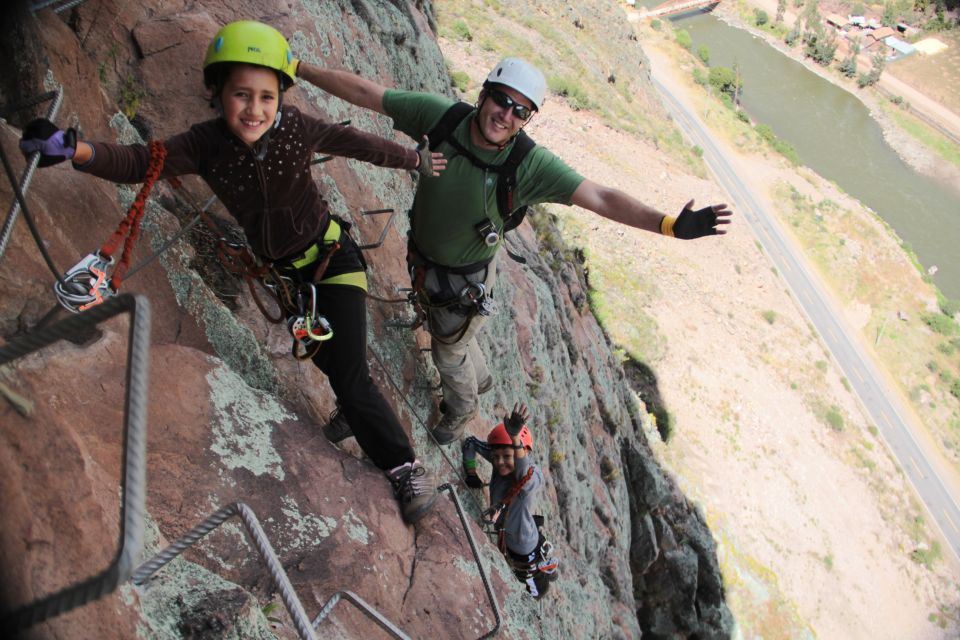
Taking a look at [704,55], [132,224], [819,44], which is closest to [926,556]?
[132,224]

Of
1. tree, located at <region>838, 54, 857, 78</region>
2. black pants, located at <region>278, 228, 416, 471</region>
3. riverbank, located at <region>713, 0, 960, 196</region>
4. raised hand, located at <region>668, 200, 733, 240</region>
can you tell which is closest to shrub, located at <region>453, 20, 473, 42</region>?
black pants, located at <region>278, 228, 416, 471</region>

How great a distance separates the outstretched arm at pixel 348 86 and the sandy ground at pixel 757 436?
716 inches

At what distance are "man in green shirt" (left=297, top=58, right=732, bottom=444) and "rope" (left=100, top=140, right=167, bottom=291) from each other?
157 cm

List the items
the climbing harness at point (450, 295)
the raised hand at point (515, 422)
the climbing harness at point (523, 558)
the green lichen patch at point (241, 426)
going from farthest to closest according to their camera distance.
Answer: the climbing harness at point (523, 558), the raised hand at point (515, 422), the climbing harness at point (450, 295), the green lichen patch at point (241, 426)

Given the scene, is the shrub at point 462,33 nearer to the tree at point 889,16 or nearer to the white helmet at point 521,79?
the white helmet at point 521,79

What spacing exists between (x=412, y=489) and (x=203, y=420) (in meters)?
1.53

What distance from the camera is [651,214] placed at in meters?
4.64

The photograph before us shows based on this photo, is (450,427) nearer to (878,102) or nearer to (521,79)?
(521,79)

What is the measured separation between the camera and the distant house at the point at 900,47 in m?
75.8

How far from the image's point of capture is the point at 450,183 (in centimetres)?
507

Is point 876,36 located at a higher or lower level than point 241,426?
higher

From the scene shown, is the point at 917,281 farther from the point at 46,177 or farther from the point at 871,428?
the point at 46,177

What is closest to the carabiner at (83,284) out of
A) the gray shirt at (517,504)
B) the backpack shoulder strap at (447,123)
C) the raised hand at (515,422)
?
the backpack shoulder strap at (447,123)

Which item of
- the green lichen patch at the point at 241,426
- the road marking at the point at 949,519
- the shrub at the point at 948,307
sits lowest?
the road marking at the point at 949,519
